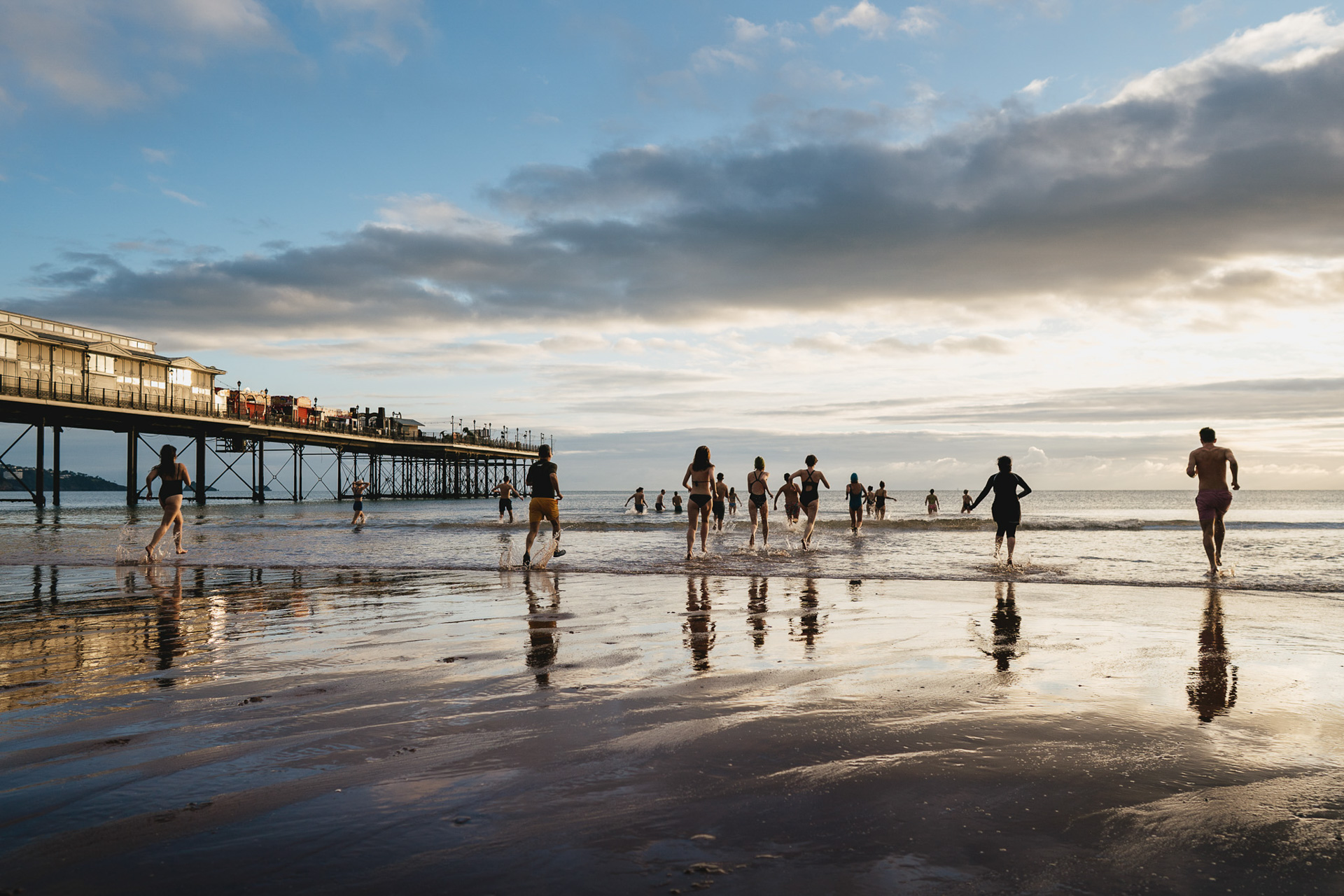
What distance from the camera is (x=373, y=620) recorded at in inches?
249

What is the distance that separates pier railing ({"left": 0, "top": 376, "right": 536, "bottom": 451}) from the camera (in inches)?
1435

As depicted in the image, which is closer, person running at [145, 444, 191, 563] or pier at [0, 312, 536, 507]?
person running at [145, 444, 191, 563]

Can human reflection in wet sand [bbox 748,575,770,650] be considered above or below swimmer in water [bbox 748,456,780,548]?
below

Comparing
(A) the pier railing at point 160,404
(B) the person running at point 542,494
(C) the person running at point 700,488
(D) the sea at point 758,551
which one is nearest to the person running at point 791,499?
(D) the sea at point 758,551

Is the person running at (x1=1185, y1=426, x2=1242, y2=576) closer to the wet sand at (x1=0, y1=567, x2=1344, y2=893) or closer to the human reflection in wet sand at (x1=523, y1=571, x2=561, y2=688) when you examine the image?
the wet sand at (x1=0, y1=567, x2=1344, y2=893)

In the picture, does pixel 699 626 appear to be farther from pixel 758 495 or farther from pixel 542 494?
pixel 758 495

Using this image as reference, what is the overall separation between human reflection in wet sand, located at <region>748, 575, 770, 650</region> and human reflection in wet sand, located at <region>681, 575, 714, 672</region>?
0.33 meters

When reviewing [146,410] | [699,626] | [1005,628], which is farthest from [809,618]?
[146,410]

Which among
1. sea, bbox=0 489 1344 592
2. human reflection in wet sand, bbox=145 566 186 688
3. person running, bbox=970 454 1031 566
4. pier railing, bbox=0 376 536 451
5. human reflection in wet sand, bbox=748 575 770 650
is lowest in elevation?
sea, bbox=0 489 1344 592

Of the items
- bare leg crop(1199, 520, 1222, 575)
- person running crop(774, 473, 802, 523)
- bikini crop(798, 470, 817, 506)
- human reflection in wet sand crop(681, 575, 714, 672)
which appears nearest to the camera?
human reflection in wet sand crop(681, 575, 714, 672)

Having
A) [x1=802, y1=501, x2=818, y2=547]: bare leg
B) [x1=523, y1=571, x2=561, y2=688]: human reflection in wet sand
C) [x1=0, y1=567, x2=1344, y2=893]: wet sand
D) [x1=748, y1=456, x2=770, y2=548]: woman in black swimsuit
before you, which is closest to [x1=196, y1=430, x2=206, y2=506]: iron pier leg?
[x1=748, y1=456, x2=770, y2=548]: woman in black swimsuit

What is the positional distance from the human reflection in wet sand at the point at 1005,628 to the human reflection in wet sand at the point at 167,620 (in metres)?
4.81

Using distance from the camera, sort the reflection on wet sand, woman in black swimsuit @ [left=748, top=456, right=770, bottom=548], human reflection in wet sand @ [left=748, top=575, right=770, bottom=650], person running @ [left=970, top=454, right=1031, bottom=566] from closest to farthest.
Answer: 1. the reflection on wet sand
2. human reflection in wet sand @ [left=748, top=575, right=770, bottom=650]
3. person running @ [left=970, top=454, right=1031, bottom=566]
4. woman in black swimsuit @ [left=748, top=456, right=770, bottom=548]

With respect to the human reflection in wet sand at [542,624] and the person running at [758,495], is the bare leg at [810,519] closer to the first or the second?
the person running at [758,495]
